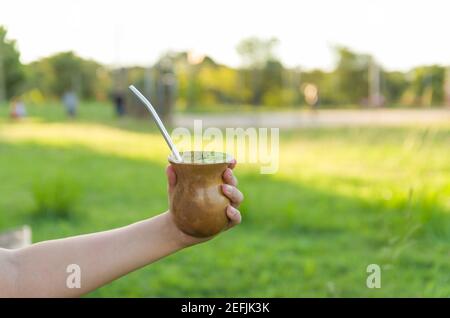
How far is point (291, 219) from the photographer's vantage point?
4.23 m

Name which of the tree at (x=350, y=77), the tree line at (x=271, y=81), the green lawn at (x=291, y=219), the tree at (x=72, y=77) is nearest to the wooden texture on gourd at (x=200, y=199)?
the green lawn at (x=291, y=219)

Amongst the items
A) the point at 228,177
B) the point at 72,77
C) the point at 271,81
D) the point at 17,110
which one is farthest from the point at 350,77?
the point at 228,177

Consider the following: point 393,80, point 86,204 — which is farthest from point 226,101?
point 86,204

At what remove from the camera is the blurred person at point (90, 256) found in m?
1.21

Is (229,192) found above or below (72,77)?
below

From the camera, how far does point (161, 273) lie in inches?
126

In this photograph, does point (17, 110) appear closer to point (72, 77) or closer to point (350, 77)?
point (72, 77)

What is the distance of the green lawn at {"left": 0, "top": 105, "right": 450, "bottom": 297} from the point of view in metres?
3.00

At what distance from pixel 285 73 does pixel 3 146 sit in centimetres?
2173

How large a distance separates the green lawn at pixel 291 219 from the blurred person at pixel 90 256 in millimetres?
1212

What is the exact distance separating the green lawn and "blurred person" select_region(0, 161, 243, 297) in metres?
1.21

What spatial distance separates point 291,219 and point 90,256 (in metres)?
3.11

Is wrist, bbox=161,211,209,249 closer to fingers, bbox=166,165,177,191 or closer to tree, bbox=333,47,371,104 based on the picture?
fingers, bbox=166,165,177,191

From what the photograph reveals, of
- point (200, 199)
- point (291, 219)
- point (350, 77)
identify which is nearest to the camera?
point (200, 199)
